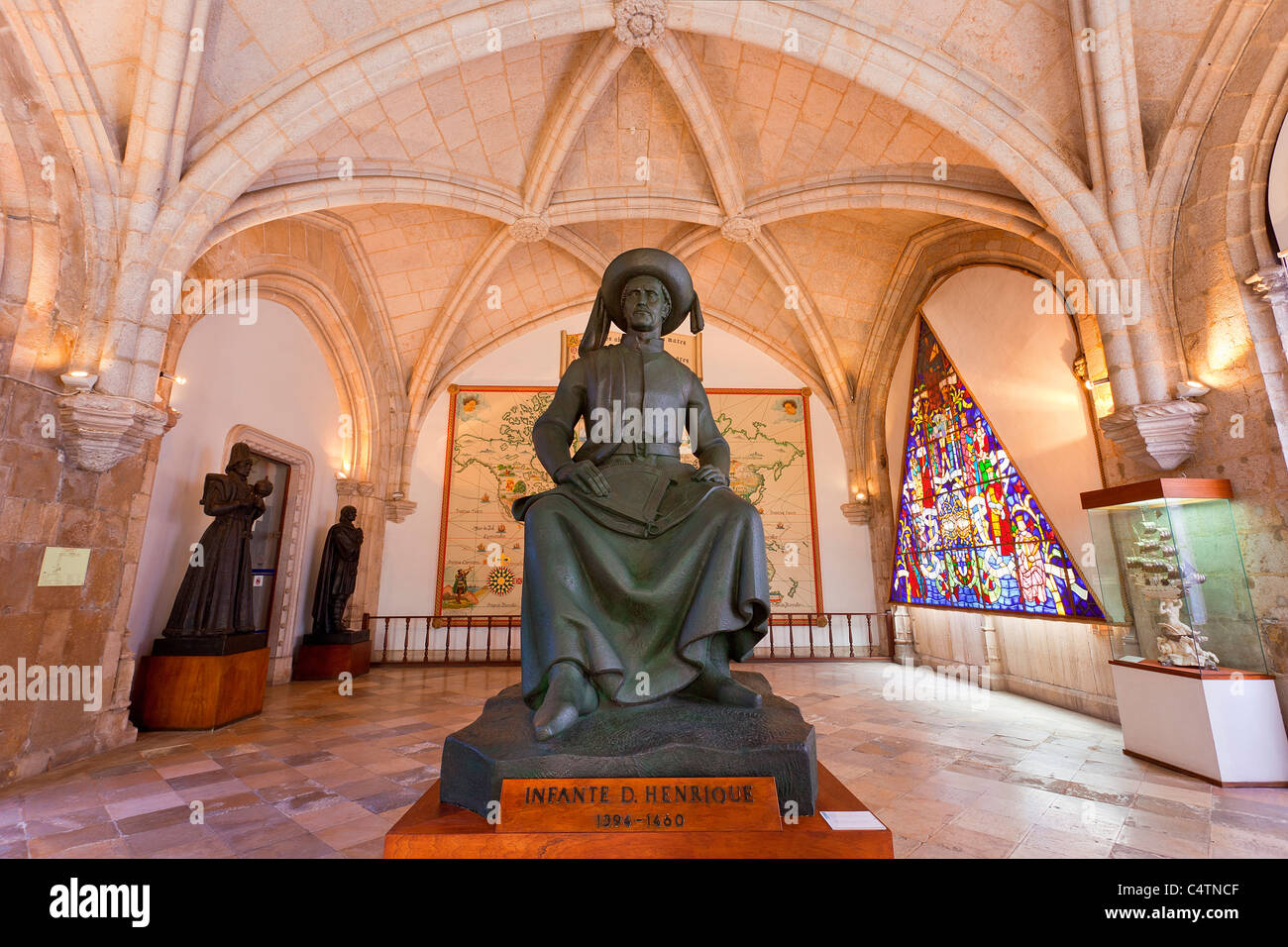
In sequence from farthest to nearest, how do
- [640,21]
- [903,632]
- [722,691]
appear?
[903,632]
[640,21]
[722,691]

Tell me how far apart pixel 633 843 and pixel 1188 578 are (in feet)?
13.6

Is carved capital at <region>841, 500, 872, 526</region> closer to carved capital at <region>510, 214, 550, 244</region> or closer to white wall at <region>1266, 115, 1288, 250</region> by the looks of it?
white wall at <region>1266, 115, 1288, 250</region>

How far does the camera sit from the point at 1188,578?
3.50 meters

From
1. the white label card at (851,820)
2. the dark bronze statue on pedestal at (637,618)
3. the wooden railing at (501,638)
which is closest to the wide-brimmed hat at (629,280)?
the dark bronze statue on pedestal at (637,618)

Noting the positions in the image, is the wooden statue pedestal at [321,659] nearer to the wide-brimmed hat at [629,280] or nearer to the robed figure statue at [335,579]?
the robed figure statue at [335,579]

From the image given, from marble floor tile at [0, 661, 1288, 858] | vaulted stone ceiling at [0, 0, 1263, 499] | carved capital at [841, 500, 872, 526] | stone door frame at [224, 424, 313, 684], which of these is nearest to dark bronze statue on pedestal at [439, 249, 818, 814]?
marble floor tile at [0, 661, 1288, 858]

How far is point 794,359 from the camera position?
884cm

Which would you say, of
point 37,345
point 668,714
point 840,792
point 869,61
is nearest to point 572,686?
point 668,714

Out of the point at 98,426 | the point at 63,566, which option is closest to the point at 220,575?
the point at 63,566

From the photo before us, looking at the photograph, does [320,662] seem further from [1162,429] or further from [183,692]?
[1162,429]

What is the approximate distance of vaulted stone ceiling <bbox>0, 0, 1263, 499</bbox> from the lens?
3852 millimetres

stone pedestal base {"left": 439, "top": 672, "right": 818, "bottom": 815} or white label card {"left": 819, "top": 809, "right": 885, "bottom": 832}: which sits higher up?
stone pedestal base {"left": 439, "top": 672, "right": 818, "bottom": 815}

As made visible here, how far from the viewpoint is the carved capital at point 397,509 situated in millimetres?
8133

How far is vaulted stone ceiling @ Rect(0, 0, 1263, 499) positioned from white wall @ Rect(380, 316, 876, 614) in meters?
1.27
